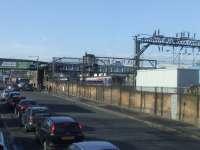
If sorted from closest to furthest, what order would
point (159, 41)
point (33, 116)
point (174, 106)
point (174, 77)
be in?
point (33, 116) < point (174, 106) < point (174, 77) < point (159, 41)

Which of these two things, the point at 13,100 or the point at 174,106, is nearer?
the point at 174,106

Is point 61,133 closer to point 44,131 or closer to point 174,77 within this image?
point 44,131

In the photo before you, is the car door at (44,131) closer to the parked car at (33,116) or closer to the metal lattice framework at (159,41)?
the parked car at (33,116)

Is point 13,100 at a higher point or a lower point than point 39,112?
lower

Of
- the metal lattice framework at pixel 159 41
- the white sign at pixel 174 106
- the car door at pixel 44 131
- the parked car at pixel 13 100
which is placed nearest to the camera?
the car door at pixel 44 131

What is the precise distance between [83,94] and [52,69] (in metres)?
45.1

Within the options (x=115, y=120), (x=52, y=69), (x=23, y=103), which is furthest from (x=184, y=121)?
(x=52, y=69)

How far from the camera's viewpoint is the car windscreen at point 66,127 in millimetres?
23828

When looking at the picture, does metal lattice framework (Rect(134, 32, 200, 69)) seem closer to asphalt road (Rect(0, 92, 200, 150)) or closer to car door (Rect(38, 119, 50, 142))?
asphalt road (Rect(0, 92, 200, 150))

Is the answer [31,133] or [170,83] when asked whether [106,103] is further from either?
[31,133]

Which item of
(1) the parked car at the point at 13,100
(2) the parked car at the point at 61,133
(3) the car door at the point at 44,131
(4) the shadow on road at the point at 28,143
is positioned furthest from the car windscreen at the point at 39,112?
(1) the parked car at the point at 13,100

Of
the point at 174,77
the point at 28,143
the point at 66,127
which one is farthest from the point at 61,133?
the point at 174,77

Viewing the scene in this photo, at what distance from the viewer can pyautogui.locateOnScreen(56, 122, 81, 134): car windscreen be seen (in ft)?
78.2

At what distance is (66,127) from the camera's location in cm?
2400
